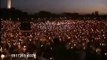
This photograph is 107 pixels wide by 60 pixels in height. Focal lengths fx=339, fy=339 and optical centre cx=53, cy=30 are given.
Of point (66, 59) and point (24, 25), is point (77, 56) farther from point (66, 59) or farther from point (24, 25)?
point (24, 25)

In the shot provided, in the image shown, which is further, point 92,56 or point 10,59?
point 92,56

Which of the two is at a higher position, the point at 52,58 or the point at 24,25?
the point at 24,25

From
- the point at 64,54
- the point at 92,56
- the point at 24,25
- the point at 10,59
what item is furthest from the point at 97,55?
the point at 10,59

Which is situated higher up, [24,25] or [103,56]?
[24,25]

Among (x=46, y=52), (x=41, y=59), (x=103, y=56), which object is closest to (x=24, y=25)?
(x=46, y=52)

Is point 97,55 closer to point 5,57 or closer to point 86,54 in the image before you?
point 86,54

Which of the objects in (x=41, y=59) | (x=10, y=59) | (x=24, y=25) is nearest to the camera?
(x=10, y=59)

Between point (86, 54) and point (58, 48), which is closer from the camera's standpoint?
point (86, 54)

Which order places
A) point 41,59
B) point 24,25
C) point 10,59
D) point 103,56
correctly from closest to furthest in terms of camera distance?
1. point 10,59
2. point 41,59
3. point 103,56
4. point 24,25

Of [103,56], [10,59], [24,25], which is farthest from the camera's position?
[24,25]
